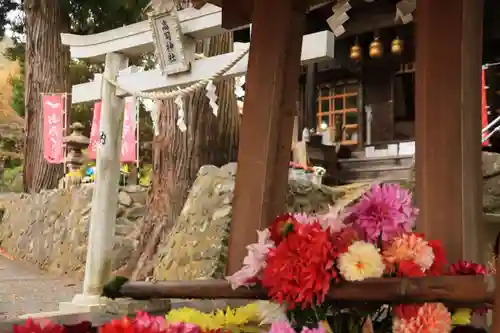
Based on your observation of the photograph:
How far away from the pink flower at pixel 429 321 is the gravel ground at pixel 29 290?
16.3ft

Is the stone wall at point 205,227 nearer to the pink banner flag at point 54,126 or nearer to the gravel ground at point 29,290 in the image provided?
the gravel ground at point 29,290

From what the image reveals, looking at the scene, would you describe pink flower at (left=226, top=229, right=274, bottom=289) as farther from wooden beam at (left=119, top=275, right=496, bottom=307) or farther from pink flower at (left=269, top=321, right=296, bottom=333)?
pink flower at (left=269, top=321, right=296, bottom=333)

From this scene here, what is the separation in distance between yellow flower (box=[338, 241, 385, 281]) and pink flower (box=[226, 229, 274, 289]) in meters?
0.27

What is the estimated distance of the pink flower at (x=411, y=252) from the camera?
1820 mm

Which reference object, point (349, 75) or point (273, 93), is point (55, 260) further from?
point (273, 93)

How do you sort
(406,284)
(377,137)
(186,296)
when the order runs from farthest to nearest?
1. (377,137)
2. (186,296)
3. (406,284)

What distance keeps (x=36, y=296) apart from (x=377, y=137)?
20.9 feet

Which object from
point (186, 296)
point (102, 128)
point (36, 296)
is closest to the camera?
point (186, 296)

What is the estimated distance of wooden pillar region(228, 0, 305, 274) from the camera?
255 centimetres

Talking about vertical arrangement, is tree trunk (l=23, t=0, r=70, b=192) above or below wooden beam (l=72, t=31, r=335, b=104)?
above

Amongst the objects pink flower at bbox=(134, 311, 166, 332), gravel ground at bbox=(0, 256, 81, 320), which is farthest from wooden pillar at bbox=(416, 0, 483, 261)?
gravel ground at bbox=(0, 256, 81, 320)

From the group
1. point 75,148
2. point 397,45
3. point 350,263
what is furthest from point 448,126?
point 75,148

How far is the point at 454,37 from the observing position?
2.14 m

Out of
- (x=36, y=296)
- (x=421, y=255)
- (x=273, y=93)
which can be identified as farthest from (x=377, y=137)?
(x=421, y=255)
